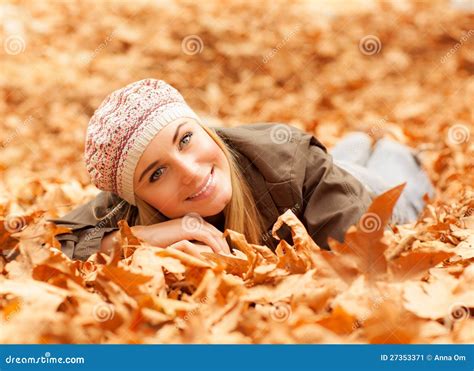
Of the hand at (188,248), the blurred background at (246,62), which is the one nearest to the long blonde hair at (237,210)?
the hand at (188,248)

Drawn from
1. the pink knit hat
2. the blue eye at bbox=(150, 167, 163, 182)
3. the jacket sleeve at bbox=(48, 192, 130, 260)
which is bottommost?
the jacket sleeve at bbox=(48, 192, 130, 260)

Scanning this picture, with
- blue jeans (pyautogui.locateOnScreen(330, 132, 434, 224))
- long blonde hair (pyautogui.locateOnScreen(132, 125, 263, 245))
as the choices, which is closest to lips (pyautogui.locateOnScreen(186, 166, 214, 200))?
long blonde hair (pyautogui.locateOnScreen(132, 125, 263, 245))

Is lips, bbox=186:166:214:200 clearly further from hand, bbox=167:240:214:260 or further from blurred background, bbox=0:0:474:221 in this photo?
blurred background, bbox=0:0:474:221

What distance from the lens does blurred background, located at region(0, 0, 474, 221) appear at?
3.61 metres

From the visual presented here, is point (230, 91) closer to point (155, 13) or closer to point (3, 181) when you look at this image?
point (155, 13)

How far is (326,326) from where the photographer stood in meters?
0.98

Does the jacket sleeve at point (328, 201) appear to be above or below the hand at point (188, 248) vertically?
below

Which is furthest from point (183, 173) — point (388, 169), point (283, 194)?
point (388, 169)

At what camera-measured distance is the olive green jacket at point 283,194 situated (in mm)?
1641

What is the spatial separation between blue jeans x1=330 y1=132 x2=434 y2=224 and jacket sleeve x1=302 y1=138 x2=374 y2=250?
1.35 ft

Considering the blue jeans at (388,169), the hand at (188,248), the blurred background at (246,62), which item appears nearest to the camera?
the hand at (188,248)

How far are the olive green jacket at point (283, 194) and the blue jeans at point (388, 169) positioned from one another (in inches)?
17.0

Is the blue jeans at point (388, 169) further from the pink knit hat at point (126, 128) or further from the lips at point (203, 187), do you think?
the pink knit hat at point (126, 128)

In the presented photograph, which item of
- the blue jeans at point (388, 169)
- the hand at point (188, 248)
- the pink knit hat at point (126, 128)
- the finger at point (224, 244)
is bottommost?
the blue jeans at point (388, 169)
